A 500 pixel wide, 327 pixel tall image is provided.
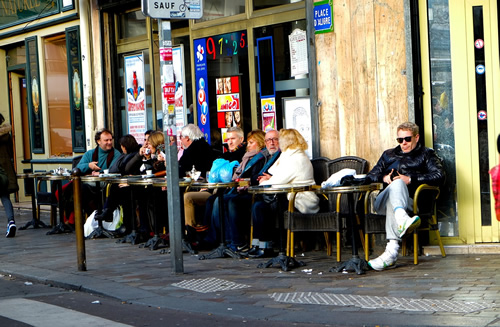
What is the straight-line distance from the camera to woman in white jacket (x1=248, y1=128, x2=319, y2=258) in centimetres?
922

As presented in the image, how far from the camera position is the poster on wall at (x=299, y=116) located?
432 inches

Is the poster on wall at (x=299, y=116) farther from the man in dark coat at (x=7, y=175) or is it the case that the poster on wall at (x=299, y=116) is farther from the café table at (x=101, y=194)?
the man in dark coat at (x=7, y=175)

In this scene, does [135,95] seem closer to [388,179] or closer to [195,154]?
[195,154]

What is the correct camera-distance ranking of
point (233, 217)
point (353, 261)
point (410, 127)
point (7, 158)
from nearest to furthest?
point (353, 261) → point (410, 127) → point (233, 217) → point (7, 158)

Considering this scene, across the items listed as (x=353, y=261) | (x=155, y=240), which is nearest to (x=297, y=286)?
(x=353, y=261)

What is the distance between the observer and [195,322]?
6.36 m

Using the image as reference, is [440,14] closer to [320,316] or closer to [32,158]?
[320,316]

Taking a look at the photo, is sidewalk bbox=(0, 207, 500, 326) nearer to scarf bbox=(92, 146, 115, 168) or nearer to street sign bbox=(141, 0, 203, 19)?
street sign bbox=(141, 0, 203, 19)

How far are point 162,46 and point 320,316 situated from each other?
129 inches

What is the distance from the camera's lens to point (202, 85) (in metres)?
13.0

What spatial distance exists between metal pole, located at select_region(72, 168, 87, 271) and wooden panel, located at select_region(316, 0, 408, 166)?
3.06 meters

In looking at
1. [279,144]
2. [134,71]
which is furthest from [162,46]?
[134,71]

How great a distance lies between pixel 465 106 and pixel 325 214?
1.95 metres

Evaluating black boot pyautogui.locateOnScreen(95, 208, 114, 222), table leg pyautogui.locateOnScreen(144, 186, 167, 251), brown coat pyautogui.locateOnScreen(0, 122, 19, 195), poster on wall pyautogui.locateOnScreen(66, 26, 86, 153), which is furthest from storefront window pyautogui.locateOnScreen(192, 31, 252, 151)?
poster on wall pyautogui.locateOnScreen(66, 26, 86, 153)
